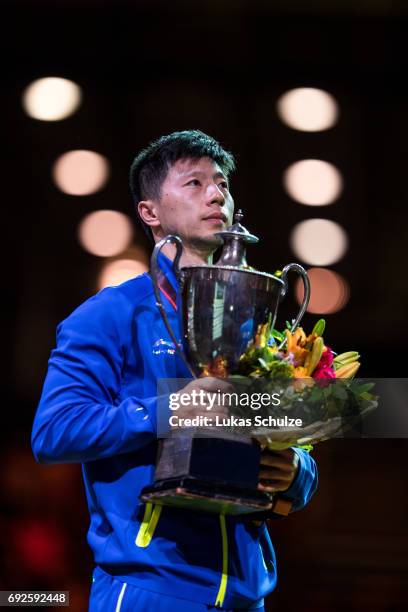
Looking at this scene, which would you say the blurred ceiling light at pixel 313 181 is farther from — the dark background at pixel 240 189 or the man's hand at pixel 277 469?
the man's hand at pixel 277 469

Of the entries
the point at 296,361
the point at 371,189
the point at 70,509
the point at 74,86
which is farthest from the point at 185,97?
the point at 296,361

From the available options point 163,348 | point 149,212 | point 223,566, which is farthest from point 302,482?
A: point 149,212

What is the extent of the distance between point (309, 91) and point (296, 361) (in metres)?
2.07

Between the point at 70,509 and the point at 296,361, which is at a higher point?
the point at 296,361

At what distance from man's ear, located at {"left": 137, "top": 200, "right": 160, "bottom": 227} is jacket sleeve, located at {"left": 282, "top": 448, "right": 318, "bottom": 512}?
0.53 metres

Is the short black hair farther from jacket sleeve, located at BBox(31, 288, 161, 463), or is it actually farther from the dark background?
the dark background

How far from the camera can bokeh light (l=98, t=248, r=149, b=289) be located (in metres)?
3.26

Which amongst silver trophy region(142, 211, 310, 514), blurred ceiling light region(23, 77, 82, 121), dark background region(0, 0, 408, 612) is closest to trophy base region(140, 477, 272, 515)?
silver trophy region(142, 211, 310, 514)

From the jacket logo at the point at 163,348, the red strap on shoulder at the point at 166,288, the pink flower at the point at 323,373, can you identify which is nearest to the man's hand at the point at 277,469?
the pink flower at the point at 323,373

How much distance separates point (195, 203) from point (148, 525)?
0.61 metres

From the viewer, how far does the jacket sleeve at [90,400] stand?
1.34m

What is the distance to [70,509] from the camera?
3119 mm

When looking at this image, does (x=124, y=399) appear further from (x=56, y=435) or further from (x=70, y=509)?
(x=70, y=509)

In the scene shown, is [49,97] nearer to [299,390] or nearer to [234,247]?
[234,247]
